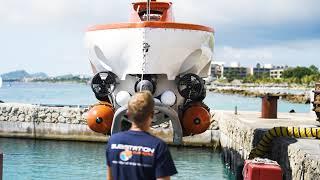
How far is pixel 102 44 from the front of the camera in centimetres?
891

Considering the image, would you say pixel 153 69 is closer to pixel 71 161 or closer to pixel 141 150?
pixel 141 150

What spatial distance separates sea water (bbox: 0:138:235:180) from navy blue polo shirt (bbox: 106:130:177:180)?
9.29 meters

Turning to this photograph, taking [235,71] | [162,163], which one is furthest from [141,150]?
[235,71]

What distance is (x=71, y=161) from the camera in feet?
49.4

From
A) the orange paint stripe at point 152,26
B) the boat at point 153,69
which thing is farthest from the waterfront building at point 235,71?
the orange paint stripe at point 152,26

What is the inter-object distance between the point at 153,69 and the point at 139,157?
Answer: 210 inches

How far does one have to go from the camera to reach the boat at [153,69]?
847 centimetres

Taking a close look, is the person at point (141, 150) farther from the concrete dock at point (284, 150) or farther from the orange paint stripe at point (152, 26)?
the orange paint stripe at point (152, 26)

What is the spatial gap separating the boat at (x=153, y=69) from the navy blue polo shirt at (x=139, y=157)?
4866mm

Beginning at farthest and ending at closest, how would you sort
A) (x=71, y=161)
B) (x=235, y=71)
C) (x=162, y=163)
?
1. (x=235, y=71)
2. (x=71, y=161)
3. (x=162, y=163)

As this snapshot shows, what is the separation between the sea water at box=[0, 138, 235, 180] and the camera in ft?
43.2

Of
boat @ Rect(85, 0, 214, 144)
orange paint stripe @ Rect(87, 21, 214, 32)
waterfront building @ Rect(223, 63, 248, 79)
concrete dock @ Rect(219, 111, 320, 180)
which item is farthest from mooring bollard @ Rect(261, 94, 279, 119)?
waterfront building @ Rect(223, 63, 248, 79)

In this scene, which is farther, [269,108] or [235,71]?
[235,71]

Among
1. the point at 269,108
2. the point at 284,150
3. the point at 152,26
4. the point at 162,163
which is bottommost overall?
the point at 284,150
